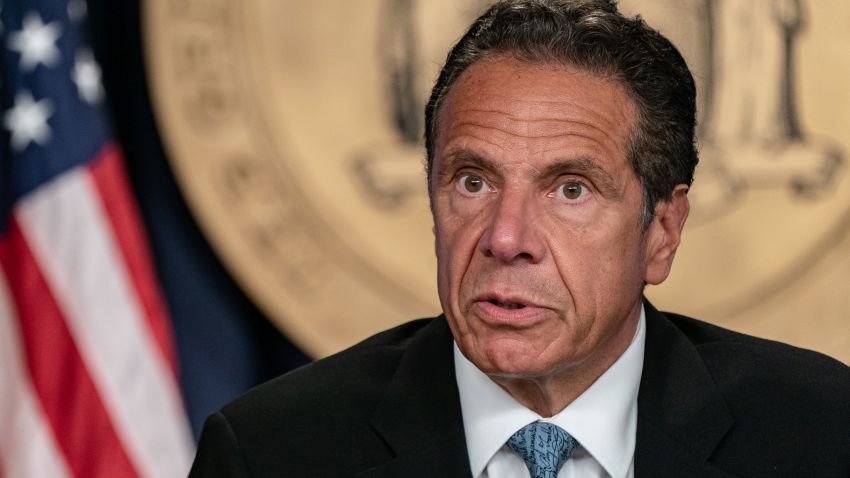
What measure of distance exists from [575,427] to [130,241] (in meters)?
2.25

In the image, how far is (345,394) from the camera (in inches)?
101

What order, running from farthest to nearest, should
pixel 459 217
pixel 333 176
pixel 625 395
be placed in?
1. pixel 333 176
2. pixel 625 395
3. pixel 459 217

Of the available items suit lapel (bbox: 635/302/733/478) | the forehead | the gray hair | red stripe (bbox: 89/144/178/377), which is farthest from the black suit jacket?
red stripe (bbox: 89/144/178/377)

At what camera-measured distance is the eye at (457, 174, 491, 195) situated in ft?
7.48

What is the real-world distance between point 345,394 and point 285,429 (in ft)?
0.46

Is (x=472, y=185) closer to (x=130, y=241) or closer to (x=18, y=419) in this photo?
(x=130, y=241)

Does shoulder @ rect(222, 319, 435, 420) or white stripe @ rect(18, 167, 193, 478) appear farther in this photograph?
white stripe @ rect(18, 167, 193, 478)

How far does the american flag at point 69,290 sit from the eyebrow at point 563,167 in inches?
85.3

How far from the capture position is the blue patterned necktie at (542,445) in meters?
2.34

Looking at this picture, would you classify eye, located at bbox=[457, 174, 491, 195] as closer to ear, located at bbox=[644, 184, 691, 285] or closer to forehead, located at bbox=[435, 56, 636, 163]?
forehead, located at bbox=[435, 56, 636, 163]

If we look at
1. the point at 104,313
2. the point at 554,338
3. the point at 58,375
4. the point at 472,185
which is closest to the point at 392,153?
the point at 104,313

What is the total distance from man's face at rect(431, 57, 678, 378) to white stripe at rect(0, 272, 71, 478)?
223 cm

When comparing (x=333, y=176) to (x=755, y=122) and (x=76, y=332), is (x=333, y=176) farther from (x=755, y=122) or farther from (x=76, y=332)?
(x=755, y=122)

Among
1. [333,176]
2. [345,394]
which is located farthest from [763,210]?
[345,394]
